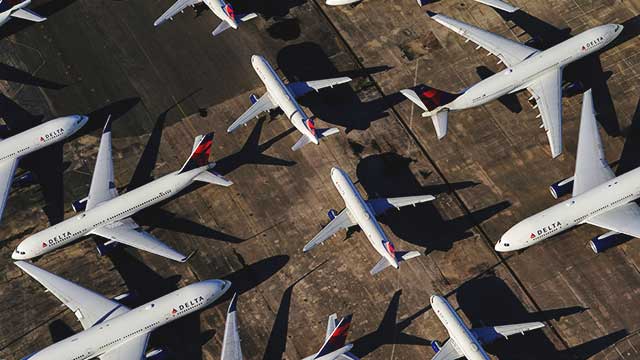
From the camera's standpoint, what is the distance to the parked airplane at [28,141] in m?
71.7

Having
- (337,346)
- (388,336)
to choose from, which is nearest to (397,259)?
(388,336)

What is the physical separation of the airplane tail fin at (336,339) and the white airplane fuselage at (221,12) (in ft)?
115

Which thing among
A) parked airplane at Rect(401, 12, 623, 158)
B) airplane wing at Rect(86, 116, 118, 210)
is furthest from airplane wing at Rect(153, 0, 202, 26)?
parked airplane at Rect(401, 12, 623, 158)

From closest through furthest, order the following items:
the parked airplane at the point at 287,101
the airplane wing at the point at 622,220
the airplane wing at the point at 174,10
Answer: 1. the airplane wing at the point at 622,220
2. the parked airplane at the point at 287,101
3. the airplane wing at the point at 174,10

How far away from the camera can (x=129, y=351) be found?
63.3 meters

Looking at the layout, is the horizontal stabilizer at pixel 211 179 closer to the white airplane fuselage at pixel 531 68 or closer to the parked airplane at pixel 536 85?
the parked airplane at pixel 536 85

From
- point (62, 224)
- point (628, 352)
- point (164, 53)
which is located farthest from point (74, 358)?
point (628, 352)

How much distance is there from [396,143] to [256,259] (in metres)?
18.6

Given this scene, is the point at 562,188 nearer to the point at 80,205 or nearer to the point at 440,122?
the point at 440,122

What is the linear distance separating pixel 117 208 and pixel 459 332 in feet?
110

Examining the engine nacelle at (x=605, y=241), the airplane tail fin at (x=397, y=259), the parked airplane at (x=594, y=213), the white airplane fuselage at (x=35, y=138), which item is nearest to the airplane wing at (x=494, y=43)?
the parked airplane at (x=594, y=213)

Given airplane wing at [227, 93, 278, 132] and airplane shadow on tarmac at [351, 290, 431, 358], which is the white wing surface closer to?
airplane wing at [227, 93, 278, 132]

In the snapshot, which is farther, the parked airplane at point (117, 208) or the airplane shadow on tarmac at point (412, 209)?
the airplane shadow on tarmac at point (412, 209)

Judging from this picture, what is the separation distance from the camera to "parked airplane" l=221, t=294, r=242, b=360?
62500mm
